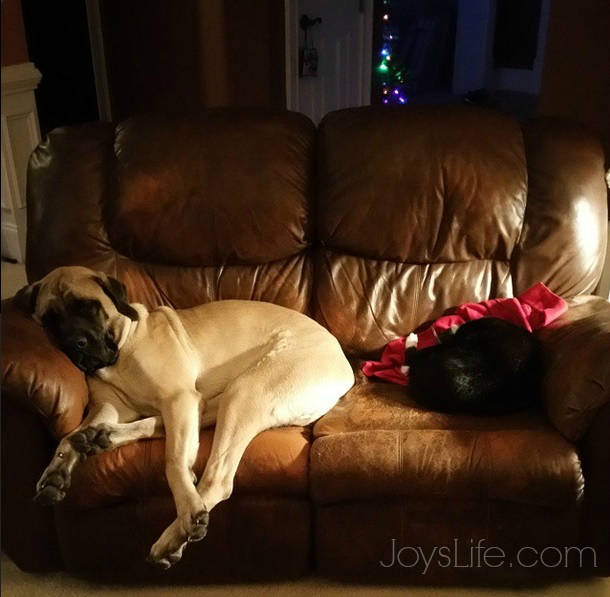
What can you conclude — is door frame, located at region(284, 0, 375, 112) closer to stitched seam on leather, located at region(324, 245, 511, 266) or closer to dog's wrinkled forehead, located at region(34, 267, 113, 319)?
stitched seam on leather, located at region(324, 245, 511, 266)

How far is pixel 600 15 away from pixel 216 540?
7.59ft

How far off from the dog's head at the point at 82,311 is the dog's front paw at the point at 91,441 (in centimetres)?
22

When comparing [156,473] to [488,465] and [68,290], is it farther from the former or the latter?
[488,465]

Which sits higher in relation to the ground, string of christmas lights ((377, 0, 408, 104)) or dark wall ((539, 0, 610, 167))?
dark wall ((539, 0, 610, 167))

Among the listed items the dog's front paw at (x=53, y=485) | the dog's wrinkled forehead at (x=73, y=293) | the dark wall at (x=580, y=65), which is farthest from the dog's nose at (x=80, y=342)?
the dark wall at (x=580, y=65)

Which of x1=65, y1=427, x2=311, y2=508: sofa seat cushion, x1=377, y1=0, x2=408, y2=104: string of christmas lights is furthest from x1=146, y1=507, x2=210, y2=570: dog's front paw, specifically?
x1=377, y1=0, x2=408, y2=104: string of christmas lights

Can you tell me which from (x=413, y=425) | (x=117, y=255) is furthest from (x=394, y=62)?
(x=413, y=425)

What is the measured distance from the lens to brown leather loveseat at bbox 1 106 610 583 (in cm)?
179

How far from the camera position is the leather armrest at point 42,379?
1693 mm

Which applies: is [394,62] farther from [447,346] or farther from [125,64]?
[447,346]

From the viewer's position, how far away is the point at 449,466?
168 centimetres

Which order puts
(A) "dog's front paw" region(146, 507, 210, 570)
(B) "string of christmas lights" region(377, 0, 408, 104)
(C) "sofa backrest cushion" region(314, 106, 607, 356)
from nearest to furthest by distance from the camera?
(A) "dog's front paw" region(146, 507, 210, 570) < (C) "sofa backrest cushion" region(314, 106, 607, 356) < (B) "string of christmas lights" region(377, 0, 408, 104)

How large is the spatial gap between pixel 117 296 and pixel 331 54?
3.33 m

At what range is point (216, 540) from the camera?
1.81 m
